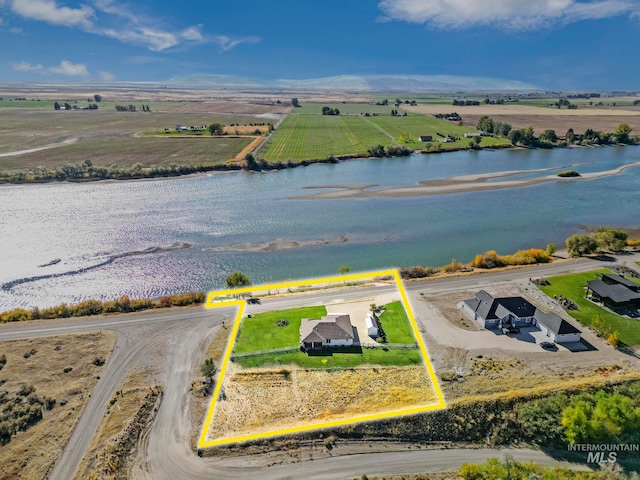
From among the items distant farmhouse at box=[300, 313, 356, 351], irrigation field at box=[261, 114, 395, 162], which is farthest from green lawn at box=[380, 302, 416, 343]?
irrigation field at box=[261, 114, 395, 162]

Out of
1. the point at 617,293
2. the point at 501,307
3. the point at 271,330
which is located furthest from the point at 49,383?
the point at 617,293

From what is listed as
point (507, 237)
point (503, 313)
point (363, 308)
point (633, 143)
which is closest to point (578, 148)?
point (633, 143)

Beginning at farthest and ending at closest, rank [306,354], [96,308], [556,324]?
[96,308]
[556,324]
[306,354]

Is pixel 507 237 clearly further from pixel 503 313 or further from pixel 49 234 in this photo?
pixel 49 234

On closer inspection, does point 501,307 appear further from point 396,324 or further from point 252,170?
point 252,170

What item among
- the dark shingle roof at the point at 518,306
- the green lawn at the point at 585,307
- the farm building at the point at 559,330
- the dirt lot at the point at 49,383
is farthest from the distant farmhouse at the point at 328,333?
the green lawn at the point at 585,307

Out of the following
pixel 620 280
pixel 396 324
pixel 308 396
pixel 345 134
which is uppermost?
pixel 345 134
